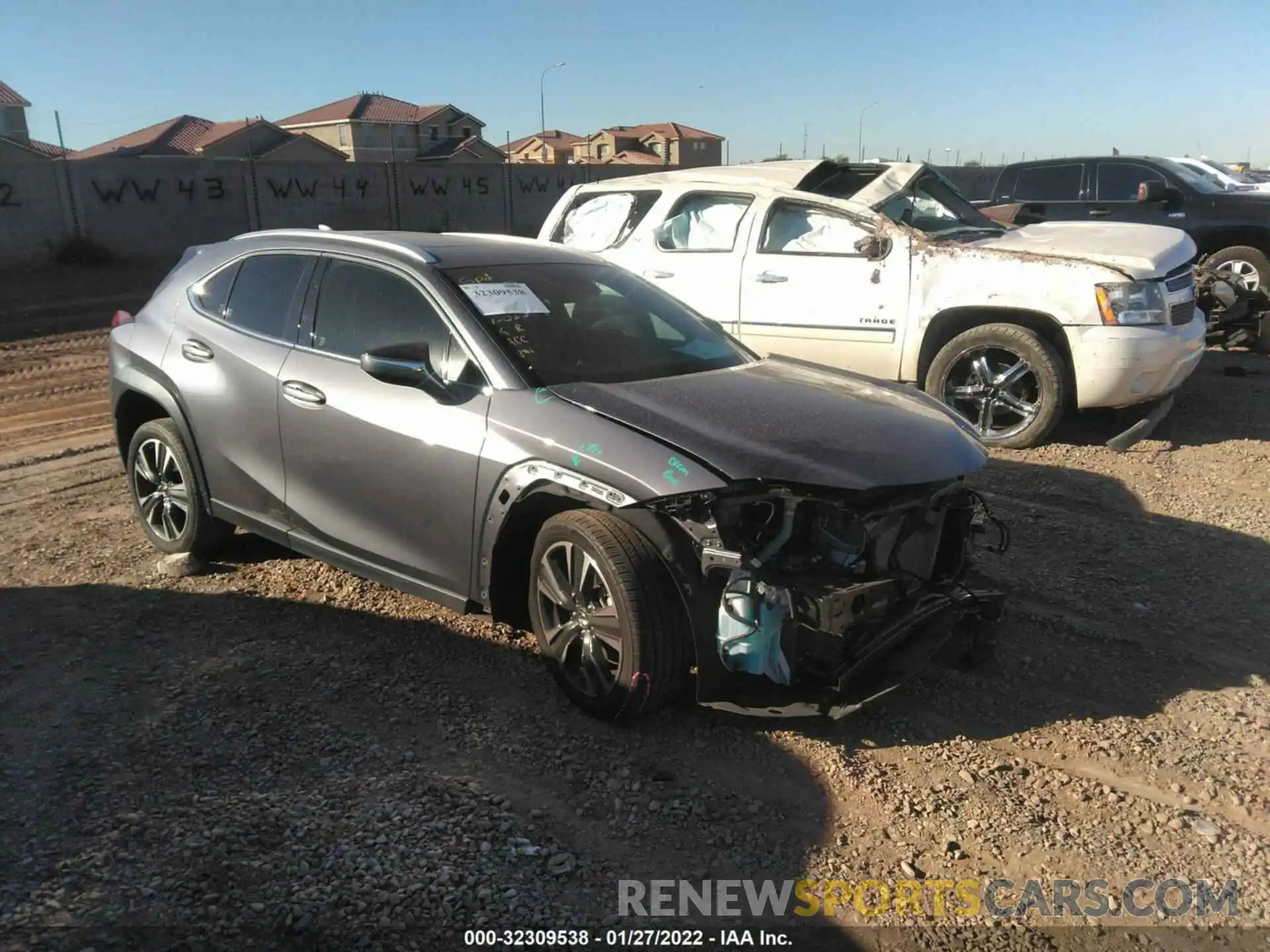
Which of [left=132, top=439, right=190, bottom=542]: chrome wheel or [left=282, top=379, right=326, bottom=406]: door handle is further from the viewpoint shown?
[left=132, top=439, right=190, bottom=542]: chrome wheel

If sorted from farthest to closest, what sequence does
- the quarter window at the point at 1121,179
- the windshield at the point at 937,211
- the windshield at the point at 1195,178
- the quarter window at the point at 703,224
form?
the quarter window at the point at 1121,179 → the windshield at the point at 1195,178 → the quarter window at the point at 703,224 → the windshield at the point at 937,211

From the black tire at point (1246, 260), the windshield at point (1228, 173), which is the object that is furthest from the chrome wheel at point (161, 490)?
the windshield at point (1228, 173)

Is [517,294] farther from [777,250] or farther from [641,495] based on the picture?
[777,250]

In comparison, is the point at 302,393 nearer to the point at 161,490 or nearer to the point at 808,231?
the point at 161,490

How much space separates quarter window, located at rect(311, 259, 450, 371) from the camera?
13.3ft

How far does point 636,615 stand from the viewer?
330 cm

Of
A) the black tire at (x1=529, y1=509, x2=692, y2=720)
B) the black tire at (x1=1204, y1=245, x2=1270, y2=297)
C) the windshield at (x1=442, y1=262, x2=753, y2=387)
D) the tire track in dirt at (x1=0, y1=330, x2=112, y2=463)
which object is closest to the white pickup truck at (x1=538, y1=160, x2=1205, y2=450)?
the windshield at (x1=442, y1=262, x2=753, y2=387)

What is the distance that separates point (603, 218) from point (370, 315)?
4459 mm

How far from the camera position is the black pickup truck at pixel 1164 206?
407 inches

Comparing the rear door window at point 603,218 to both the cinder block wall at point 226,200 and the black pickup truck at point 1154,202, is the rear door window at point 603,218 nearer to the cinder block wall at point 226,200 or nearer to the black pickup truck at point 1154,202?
the black pickup truck at point 1154,202

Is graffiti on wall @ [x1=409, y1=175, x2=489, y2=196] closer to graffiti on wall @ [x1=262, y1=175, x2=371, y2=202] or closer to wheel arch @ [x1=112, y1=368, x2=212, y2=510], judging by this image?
graffiti on wall @ [x1=262, y1=175, x2=371, y2=202]

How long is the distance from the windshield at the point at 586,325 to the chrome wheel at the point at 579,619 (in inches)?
28.3

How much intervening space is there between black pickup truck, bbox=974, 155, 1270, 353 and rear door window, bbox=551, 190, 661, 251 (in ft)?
12.6

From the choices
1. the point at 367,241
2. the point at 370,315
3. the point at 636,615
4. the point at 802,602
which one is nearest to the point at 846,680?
the point at 802,602
